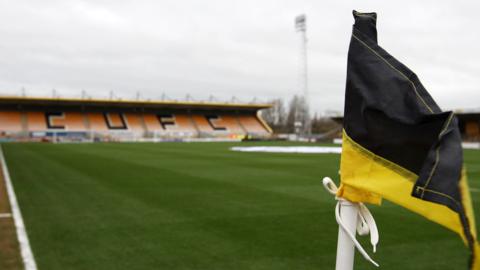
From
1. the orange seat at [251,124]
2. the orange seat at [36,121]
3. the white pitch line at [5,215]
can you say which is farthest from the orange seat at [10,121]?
the white pitch line at [5,215]

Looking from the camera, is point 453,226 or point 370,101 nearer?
point 453,226

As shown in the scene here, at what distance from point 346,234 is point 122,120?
66.8 metres

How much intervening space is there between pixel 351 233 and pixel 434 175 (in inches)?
24.3

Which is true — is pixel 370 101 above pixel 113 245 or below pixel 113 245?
above

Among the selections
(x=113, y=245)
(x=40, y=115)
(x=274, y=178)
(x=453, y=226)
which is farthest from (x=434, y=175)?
(x=40, y=115)

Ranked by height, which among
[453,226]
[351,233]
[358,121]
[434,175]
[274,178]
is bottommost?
[274,178]

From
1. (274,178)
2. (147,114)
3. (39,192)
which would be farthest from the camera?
(147,114)

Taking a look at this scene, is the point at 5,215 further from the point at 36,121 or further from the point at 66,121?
the point at 66,121

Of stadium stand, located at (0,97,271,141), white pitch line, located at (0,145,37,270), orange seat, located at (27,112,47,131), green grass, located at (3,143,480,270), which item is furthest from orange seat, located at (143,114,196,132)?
white pitch line, located at (0,145,37,270)

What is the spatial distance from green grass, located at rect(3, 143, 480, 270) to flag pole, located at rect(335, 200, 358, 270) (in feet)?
11.2

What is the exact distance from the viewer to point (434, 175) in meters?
1.44

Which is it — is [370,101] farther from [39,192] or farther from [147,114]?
[147,114]

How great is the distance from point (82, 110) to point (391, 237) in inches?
2531

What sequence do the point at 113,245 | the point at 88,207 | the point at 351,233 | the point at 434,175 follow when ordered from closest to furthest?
1. the point at 434,175
2. the point at 351,233
3. the point at 113,245
4. the point at 88,207
